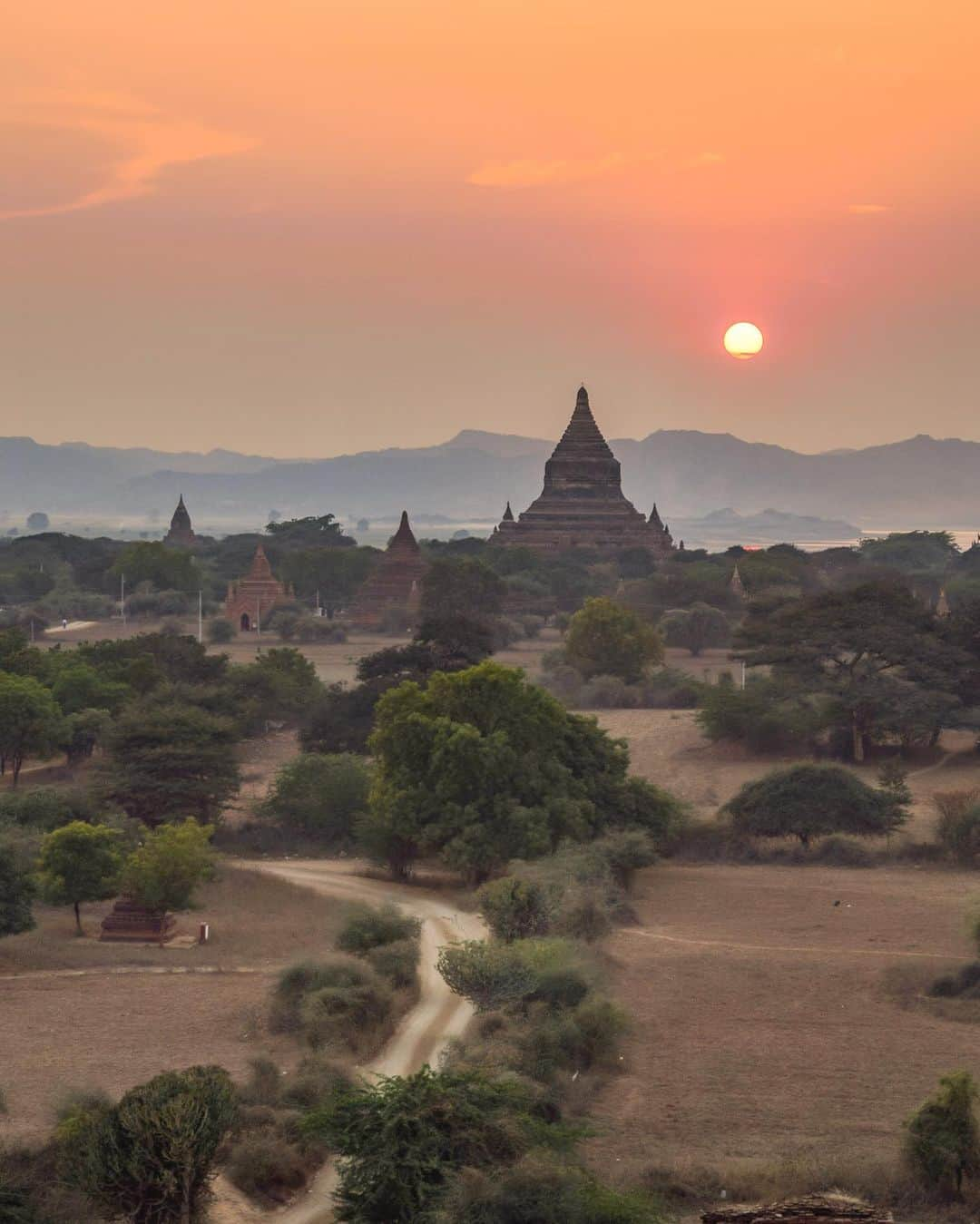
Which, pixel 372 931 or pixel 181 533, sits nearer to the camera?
pixel 372 931

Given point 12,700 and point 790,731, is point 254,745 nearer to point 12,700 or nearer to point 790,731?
point 12,700

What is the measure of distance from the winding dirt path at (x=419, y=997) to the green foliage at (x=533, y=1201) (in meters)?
1.64

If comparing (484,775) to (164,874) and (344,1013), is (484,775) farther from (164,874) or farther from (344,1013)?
(344,1013)

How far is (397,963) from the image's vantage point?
2580 centimetres

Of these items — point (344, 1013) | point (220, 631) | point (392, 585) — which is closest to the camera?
point (344, 1013)

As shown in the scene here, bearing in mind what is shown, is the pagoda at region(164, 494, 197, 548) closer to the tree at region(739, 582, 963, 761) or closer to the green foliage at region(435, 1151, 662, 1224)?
the tree at region(739, 582, 963, 761)

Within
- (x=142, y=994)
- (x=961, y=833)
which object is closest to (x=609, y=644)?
(x=961, y=833)

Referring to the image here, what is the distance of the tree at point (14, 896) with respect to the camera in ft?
93.2

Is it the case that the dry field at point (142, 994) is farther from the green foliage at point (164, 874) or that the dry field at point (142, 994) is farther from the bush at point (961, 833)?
the bush at point (961, 833)

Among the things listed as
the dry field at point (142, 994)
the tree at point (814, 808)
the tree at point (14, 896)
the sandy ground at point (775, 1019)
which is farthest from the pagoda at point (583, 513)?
the tree at point (14, 896)

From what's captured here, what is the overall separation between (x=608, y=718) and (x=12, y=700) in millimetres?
17497

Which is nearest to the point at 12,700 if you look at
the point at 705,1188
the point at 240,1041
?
the point at 240,1041

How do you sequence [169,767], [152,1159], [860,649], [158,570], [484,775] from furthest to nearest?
[158,570], [860,649], [169,767], [484,775], [152,1159]

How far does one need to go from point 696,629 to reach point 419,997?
52741mm
